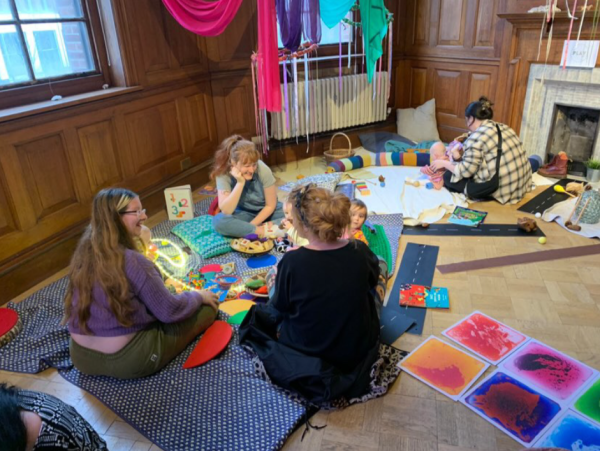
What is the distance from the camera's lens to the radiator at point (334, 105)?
4801 mm

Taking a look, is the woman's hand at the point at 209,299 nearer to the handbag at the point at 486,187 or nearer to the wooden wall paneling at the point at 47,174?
the wooden wall paneling at the point at 47,174

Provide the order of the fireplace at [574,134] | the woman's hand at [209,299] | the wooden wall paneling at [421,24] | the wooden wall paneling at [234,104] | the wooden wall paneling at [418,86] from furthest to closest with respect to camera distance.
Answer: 1. the wooden wall paneling at [418,86]
2. the wooden wall paneling at [421,24]
3. the wooden wall paneling at [234,104]
4. the fireplace at [574,134]
5. the woman's hand at [209,299]

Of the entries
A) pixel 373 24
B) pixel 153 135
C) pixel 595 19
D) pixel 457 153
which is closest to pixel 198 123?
pixel 153 135

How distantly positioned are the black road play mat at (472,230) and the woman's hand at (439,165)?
73 cm

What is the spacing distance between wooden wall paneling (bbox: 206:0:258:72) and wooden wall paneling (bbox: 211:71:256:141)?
0.36 ft

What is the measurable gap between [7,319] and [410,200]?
114 inches

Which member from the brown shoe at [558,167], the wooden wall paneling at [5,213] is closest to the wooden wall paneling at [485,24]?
the brown shoe at [558,167]

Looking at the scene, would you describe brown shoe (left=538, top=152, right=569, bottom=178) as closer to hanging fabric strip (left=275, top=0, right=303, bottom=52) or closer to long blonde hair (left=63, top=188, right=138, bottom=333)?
hanging fabric strip (left=275, top=0, right=303, bottom=52)

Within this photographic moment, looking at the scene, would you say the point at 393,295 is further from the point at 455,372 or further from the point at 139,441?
the point at 139,441

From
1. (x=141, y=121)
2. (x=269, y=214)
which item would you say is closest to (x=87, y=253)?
(x=269, y=214)

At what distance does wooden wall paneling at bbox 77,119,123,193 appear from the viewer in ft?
10.5

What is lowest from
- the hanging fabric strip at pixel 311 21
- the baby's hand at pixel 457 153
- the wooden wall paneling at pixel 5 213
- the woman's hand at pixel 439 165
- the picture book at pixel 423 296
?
the picture book at pixel 423 296

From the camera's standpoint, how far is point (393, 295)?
2.62 m

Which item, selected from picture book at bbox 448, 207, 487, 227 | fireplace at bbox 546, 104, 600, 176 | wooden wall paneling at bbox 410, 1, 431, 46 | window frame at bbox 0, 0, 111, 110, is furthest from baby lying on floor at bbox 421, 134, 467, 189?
window frame at bbox 0, 0, 111, 110
